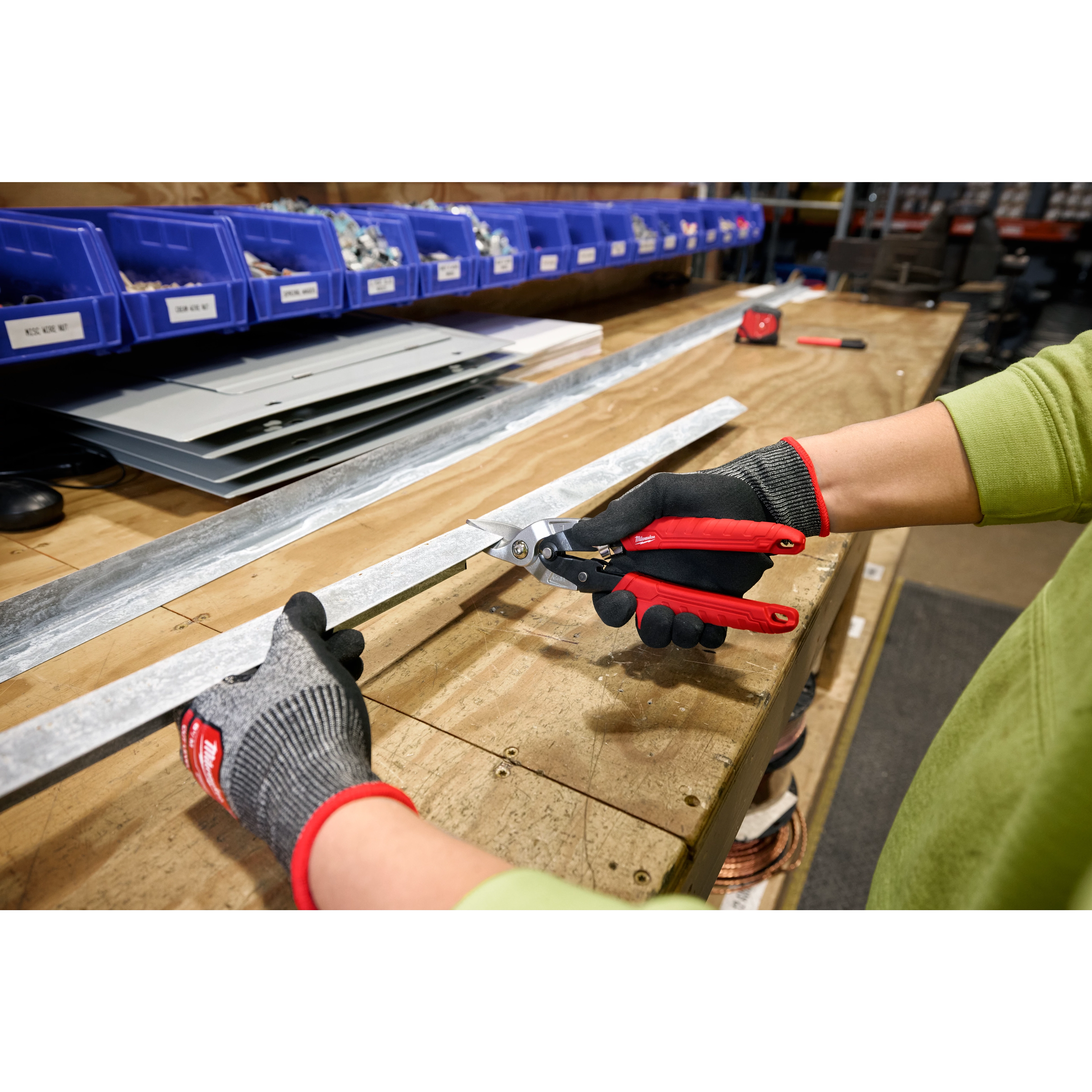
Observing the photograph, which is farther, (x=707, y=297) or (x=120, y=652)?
(x=707, y=297)

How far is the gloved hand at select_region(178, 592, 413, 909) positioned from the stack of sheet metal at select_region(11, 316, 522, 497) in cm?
49

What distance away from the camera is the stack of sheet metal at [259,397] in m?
1.00

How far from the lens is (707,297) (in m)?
2.63

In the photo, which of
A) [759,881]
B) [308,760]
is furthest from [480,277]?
[759,881]

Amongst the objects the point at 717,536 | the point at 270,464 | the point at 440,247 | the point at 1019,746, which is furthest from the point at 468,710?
the point at 440,247

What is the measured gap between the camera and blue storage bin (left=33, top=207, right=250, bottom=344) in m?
0.93

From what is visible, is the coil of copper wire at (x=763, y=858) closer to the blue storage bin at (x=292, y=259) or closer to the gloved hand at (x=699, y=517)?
the gloved hand at (x=699, y=517)

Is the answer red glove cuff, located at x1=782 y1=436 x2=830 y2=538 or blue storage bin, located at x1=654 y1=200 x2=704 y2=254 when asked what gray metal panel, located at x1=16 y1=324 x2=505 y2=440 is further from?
blue storage bin, located at x1=654 y1=200 x2=704 y2=254

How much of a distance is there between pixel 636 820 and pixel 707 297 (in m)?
2.45

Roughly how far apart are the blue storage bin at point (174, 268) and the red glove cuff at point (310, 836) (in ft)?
2.54

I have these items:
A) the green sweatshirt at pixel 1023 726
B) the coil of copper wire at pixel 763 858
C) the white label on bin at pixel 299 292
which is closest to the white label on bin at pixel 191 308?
the white label on bin at pixel 299 292

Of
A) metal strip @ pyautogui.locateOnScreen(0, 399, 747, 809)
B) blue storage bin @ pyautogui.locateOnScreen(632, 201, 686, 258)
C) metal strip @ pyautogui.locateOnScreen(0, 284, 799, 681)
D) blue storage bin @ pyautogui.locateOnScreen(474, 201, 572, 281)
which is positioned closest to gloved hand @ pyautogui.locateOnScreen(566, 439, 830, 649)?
metal strip @ pyautogui.locateOnScreen(0, 399, 747, 809)

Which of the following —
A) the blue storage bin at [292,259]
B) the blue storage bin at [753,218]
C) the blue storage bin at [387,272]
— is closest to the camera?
the blue storage bin at [292,259]
